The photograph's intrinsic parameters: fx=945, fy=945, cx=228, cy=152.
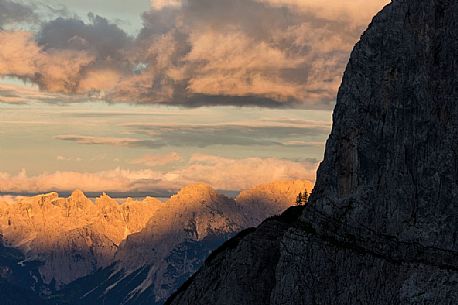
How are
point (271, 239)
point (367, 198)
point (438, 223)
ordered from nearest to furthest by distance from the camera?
point (438, 223) < point (367, 198) < point (271, 239)

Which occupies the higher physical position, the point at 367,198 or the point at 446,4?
the point at 446,4

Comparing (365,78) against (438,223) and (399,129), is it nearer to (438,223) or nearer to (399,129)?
(399,129)

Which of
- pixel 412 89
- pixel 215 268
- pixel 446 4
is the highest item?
pixel 446 4

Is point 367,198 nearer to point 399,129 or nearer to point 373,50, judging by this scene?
point 399,129

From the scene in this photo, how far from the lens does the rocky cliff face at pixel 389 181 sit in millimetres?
114062

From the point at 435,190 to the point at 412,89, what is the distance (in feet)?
44.2

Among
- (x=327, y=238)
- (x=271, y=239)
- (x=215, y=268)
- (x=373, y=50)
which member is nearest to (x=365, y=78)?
(x=373, y=50)

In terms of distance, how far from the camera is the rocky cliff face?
114m

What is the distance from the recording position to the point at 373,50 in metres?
123

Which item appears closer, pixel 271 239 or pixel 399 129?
pixel 399 129

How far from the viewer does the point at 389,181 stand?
119m

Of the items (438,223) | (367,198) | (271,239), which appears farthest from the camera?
(271,239)

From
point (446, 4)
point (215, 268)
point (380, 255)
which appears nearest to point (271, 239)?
point (215, 268)

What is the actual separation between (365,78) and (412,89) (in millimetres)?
6957
